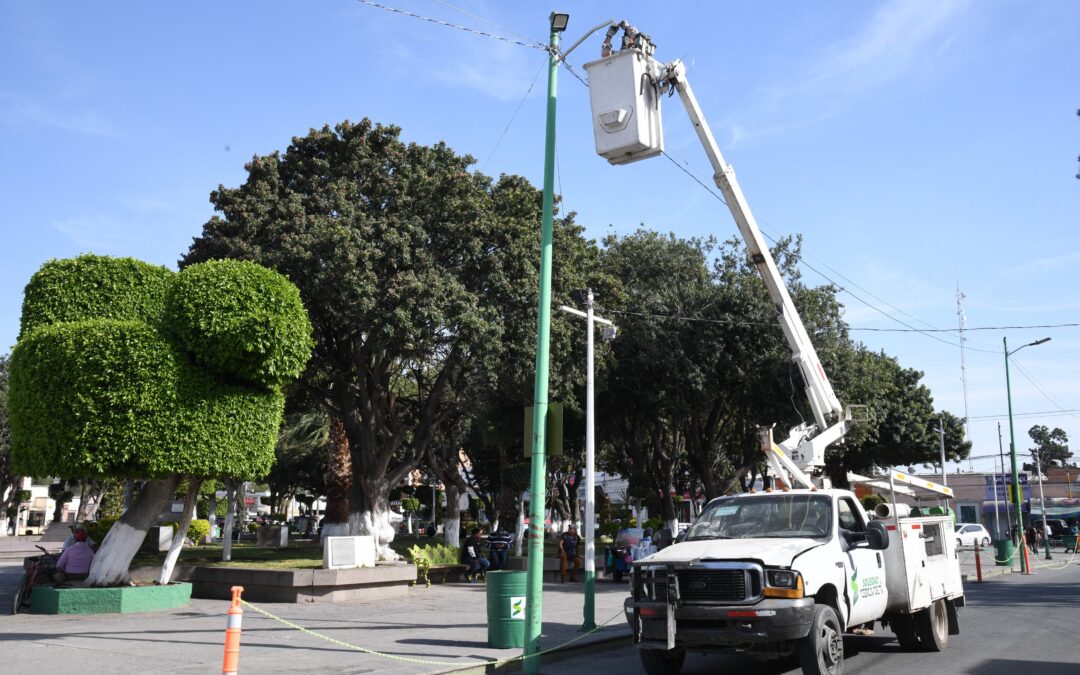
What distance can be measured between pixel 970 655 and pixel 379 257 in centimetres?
1516

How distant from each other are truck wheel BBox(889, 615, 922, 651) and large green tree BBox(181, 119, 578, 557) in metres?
12.0

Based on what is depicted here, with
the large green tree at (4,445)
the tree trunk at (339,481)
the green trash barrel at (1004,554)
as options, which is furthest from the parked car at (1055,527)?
the large green tree at (4,445)

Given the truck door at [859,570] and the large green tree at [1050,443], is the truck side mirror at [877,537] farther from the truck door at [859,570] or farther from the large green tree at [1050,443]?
the large green tree at [1050,443]

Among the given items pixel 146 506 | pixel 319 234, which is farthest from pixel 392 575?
pixel 319 234

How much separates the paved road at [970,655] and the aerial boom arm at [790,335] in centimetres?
310

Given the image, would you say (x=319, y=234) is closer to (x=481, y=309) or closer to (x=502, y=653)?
(x=481, y=309)

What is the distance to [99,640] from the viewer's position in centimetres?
1156

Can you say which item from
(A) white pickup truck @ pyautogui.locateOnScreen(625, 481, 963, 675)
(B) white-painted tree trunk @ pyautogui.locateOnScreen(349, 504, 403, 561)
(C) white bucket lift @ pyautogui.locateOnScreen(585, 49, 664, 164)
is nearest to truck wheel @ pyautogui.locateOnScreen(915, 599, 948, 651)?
(A) white pickup truck @ pyautogui.locateOnScreen(625, 481, 963, 675)

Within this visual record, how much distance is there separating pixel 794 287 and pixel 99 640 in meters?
23.1

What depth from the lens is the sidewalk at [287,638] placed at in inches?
385

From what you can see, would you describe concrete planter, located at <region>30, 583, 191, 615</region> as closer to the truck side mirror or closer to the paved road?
the paved road

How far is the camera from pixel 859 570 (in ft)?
31.4

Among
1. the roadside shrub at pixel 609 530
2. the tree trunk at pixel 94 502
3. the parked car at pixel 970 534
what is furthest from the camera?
the tree trunk at pixel 94 502

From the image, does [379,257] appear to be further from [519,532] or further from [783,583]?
[519,532]
